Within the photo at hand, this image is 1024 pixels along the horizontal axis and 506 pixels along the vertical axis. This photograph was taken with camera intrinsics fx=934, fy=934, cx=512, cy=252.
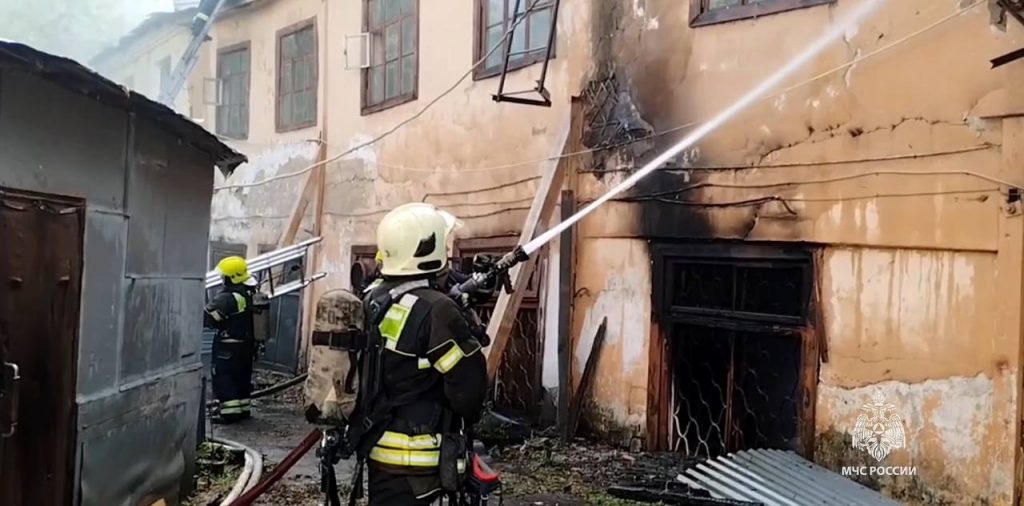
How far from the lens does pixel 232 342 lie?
9633mm

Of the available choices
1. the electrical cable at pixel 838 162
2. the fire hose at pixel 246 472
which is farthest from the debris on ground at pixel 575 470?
the electrical cable at pixel 838 162

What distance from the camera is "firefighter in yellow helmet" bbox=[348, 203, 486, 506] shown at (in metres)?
4.14

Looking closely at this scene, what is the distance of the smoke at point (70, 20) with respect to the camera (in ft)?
110

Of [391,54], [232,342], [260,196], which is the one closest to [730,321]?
[232,342]

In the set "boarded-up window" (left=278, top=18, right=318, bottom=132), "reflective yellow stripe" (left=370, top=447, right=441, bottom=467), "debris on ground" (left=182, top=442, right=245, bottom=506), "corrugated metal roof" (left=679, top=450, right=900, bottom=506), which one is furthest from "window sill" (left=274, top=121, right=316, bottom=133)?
"reflective yellow stripe" (left=370, top=447, right=441, bottom=467)

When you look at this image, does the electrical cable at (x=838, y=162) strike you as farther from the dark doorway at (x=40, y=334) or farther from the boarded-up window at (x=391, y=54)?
the dark doorway at (x=40, y=334)

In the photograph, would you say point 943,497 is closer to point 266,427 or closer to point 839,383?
point 839,383

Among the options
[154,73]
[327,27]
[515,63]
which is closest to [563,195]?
[515,63]

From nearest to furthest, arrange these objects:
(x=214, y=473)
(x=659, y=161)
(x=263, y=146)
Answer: (x=214, y=473), (x=659, y=161), (x=263, y=146)

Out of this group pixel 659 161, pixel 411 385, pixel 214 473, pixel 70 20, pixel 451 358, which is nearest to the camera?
pixel 451 358

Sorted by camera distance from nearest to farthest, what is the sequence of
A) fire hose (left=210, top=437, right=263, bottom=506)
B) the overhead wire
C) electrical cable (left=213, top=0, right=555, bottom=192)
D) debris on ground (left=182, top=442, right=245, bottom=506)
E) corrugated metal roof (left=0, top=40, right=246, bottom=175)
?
corrugated metal roof (left=0, top=40, right=246, bottom=175), the overhead wire, fire hose (left=210, top=437, right=263, bottom=506), debris on ground (left=182, top=442, right=245, bottom=506), electrical cable (left=213, top=0, right=555, bottom=192)

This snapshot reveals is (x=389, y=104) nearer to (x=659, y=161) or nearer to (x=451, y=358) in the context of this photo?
(x=659, y=161)

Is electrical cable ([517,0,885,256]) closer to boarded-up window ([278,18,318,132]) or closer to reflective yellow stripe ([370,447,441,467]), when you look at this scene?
reflective yellow stripe ([370,447,441,467])

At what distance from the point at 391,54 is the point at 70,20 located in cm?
2968
